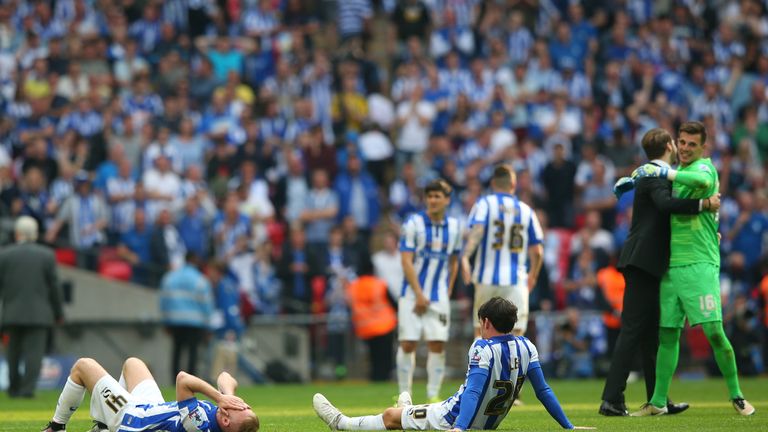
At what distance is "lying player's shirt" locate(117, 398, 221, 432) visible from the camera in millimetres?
9492

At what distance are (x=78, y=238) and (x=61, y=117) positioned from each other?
2895 mm

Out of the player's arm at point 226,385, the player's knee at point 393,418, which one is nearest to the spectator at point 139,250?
the player's knee at point 393,418

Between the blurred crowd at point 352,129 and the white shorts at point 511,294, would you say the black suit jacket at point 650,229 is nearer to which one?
the white shorts at point 511,294

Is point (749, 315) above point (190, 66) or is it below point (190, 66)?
below

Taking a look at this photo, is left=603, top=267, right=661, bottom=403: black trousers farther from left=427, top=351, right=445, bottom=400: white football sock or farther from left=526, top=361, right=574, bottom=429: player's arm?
left=427, top=351, right=445, bottom=400: white football sock

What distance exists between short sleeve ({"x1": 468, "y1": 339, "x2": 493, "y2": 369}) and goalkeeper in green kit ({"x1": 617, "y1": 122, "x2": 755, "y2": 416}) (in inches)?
110

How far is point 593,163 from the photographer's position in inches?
1004

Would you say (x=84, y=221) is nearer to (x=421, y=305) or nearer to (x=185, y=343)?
(x=185, y=343)

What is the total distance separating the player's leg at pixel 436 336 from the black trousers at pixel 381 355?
6957 mm

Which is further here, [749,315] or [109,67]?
[109,67]

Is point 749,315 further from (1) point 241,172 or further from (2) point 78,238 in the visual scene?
(2) point 78,238

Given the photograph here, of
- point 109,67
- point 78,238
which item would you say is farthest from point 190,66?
point 78,238

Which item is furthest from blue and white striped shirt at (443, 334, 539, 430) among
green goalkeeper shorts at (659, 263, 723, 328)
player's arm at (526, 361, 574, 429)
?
green goalkeeper shorts at (659, 263, 723, 328)

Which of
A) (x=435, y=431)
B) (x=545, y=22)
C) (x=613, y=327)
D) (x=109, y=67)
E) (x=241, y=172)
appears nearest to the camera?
(x=435, y=431)
